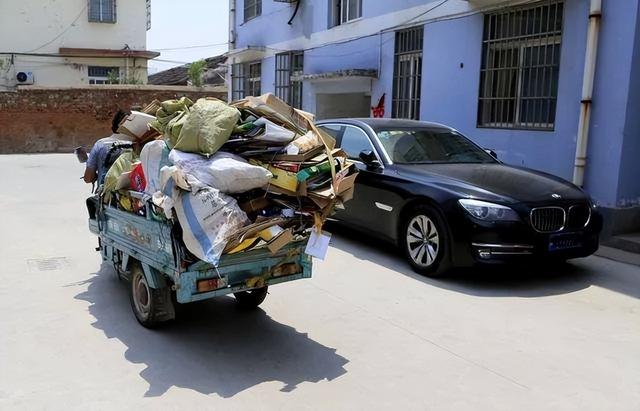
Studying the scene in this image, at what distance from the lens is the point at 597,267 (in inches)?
267

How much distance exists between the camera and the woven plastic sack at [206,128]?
4.03m

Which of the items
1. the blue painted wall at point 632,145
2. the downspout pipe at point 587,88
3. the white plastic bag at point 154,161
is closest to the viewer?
the white plastic bag at point 154,161

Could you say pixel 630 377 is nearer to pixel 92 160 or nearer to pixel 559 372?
pixel 559 372

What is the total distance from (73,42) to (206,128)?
28.9 metres

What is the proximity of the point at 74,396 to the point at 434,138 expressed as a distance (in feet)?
17.1

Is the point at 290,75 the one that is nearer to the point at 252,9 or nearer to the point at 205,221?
the point at 252,9

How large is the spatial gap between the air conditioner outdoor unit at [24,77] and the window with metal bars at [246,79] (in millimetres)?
13908

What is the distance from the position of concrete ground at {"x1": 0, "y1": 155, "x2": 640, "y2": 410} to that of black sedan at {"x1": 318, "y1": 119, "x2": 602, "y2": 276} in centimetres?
37

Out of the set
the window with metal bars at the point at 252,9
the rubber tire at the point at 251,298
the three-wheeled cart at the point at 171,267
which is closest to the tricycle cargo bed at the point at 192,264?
the three-wheeled cart at the point at 171,267

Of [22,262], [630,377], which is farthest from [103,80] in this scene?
[630,377]

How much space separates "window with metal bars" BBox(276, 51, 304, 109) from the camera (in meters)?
15.9

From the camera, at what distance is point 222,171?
3891 millimetres

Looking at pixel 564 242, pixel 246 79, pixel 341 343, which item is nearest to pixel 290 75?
pixel 246 79

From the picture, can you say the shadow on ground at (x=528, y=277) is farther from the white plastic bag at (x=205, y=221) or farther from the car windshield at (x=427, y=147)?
the white plastic bag at (x=205, y=221)
